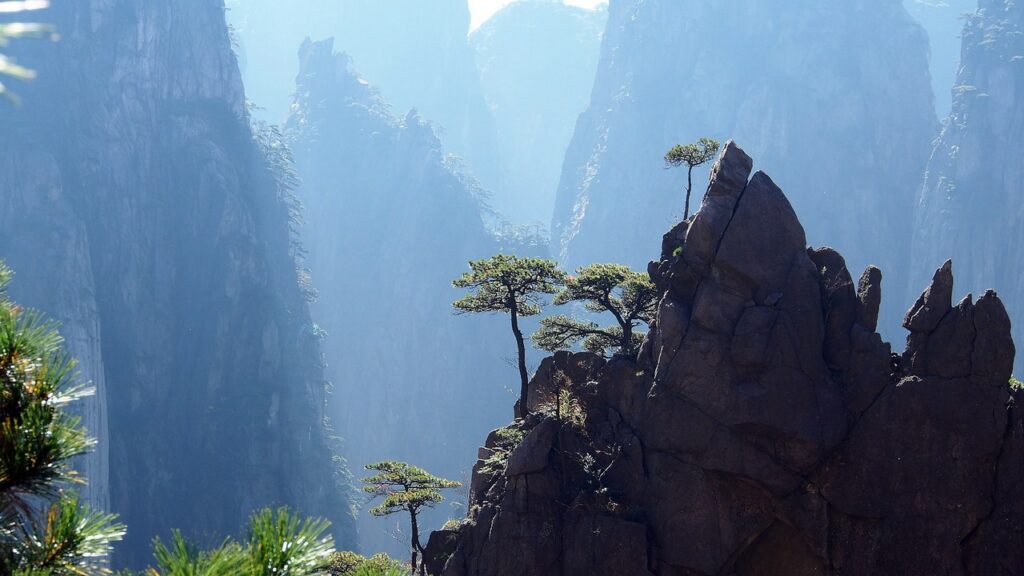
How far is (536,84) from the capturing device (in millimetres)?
186125

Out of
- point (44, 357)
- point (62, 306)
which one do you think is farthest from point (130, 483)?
point (44, 357)

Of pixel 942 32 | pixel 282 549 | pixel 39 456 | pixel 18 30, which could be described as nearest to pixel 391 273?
pixel 942 32

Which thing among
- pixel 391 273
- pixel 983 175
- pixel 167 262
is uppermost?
pixel 391 273

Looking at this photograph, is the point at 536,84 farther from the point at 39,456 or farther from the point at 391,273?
the point at 39,456

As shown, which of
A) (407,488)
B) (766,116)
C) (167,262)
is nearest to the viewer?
(407,488)

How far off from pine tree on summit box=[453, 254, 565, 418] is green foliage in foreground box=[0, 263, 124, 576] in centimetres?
1934

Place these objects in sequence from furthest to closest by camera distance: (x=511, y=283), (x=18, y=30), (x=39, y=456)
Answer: (x=511, y=283) < (x=39, y=456) < (x=18, y=30)

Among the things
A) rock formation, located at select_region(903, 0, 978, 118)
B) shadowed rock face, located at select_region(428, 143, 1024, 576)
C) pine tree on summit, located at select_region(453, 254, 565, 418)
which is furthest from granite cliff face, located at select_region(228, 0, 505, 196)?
shadowed rock face, located at select_region(428, 143, 1024, 576)

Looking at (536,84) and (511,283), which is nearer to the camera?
Answer: (511,283)

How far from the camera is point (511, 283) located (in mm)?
26078

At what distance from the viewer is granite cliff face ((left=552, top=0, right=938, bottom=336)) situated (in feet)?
324

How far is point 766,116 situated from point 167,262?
6682cm

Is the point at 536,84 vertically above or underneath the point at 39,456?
above

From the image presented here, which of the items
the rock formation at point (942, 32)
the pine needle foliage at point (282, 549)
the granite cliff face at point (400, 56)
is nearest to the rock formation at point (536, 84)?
the granite cliff face at point (400, 56)
